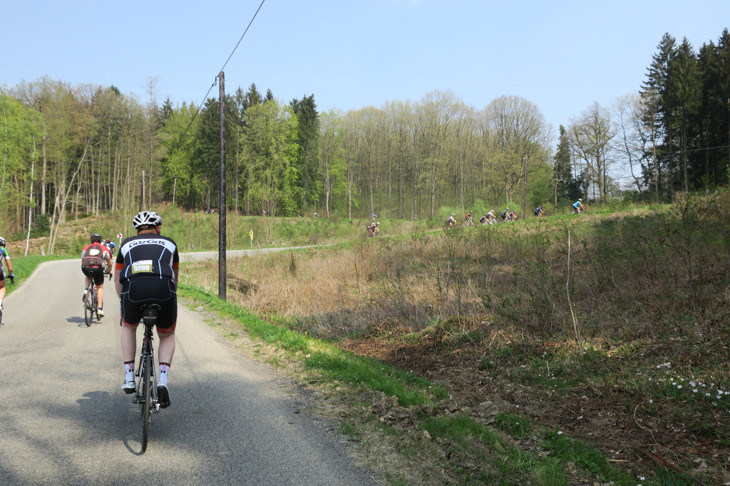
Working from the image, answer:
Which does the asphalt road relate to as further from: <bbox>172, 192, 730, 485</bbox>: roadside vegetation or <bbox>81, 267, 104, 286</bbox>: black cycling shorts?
<bbox>81, 267, 104, 286</bbox>: black cycling shorts

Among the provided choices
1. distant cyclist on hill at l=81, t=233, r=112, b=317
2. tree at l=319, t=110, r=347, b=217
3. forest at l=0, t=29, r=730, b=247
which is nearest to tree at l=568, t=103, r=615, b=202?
forest at l=0, t=29, r=730, b=247

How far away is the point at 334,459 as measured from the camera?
4.19 metres

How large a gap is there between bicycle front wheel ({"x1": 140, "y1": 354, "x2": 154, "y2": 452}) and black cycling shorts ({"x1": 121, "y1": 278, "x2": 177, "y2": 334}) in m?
0.39

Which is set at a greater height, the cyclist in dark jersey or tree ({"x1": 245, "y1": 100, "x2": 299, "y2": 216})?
tree ({"x1": 245, "y1": 100, "x2": 299, "y2": 216})

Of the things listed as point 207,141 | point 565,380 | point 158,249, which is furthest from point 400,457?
point 207,141

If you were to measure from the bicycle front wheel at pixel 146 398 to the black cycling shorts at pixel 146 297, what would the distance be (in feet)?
1.29

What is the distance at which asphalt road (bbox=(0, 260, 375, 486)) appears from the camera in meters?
3.79

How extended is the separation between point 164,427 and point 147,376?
0.78 meters

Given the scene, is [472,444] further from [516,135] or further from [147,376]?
[516,135]

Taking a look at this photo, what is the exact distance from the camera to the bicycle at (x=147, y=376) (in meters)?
4.26

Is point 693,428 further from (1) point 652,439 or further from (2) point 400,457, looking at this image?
(2) point 400,457

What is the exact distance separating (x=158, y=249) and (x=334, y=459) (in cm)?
254

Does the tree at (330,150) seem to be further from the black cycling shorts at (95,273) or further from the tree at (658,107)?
the black cycling shorts at (95,273)

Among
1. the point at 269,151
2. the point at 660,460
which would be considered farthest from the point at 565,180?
the point at 660,460
